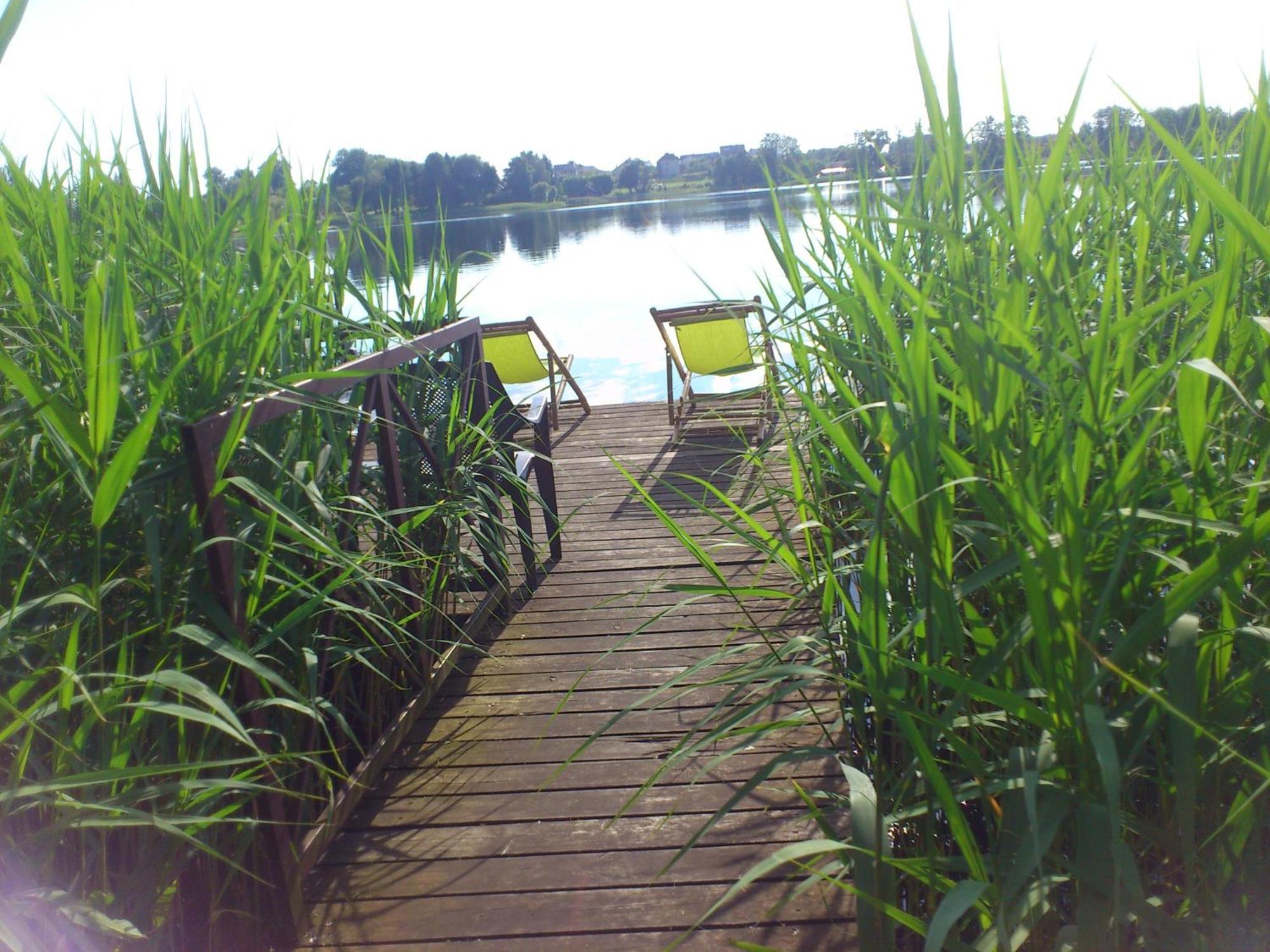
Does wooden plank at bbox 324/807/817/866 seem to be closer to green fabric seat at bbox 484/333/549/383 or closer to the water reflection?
green fabric seat at bbox 484/333/549/383

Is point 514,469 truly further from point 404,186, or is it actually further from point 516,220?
point 516,220

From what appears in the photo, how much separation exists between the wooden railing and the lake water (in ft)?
1.12

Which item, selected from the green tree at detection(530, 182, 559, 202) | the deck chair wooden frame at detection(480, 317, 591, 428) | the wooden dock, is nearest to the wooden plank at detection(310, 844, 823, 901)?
the wooden dock

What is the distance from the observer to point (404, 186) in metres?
2.94

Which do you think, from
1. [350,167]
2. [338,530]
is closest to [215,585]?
[338,530]

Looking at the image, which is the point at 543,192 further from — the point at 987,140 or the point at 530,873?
the point at 530,873

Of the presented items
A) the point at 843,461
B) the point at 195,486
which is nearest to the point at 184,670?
the point at 195,486

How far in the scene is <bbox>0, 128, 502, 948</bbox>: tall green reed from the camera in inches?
50.2

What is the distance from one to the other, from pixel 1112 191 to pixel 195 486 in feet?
7.48

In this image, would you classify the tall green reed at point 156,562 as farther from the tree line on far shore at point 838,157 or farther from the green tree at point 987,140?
the green tree at point 987,140

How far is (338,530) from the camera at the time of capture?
6.98 feet

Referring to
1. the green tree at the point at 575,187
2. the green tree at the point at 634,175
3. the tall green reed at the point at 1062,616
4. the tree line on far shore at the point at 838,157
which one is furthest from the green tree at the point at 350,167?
the green tree at the point at 575,187

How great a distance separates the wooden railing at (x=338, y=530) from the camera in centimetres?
156

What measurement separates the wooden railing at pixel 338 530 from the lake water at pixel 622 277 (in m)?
0.34
